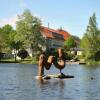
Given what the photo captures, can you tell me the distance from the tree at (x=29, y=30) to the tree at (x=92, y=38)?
17417 millimetres

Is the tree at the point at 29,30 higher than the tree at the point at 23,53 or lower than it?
higher

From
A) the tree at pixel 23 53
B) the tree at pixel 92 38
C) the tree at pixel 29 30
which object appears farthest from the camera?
the tree at pixel 23 53

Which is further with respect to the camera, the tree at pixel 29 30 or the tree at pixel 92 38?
the tree at pixel 92 38

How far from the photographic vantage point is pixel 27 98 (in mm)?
41531

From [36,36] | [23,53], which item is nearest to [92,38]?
[36,36]

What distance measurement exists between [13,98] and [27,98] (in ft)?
4.25

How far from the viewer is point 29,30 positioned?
167 m

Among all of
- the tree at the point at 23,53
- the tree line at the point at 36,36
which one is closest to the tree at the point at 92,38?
the tree line at the point at 36,36

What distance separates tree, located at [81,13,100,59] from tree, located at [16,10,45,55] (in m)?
17.4

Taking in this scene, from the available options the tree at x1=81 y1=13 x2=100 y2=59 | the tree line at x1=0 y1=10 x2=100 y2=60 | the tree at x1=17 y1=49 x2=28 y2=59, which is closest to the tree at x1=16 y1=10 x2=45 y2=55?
the tree line at x1=0 y1=10 x2=100 y2=60

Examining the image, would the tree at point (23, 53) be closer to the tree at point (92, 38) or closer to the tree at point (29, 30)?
the tree at point (29, 30)

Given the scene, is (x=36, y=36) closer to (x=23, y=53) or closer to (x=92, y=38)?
(x=23, y=53)

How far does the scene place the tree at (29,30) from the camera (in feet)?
544

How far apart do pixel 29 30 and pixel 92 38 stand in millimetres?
25366
